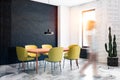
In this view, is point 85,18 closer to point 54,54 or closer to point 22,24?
point 22,24

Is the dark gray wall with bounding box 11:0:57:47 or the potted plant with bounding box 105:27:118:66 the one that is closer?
the potted plant with bounding box 105:27:118:66

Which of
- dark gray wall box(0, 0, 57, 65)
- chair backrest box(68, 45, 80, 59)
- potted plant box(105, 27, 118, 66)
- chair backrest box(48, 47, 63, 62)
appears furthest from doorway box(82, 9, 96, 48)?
chair backrest box(48, 47, 63, 62)

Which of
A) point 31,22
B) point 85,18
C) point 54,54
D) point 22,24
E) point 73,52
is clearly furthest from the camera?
point 85,18

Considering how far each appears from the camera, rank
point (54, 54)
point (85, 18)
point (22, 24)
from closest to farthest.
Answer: point (54, 54)
point (22, 24)
point (85, 18)

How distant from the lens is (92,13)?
771 centimetres

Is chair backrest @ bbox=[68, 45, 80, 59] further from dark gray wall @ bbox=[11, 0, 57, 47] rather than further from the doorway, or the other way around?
the doorway

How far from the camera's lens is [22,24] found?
6688mm

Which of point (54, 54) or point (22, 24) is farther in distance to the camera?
point (22, 24)

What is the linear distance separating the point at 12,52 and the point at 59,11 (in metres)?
3.32

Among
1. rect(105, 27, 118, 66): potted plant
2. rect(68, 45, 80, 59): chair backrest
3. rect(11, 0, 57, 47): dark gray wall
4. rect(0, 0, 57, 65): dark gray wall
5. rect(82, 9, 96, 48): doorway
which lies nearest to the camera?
rect(68, 45, 80, 59): chair backrest

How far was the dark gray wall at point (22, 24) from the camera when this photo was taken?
6.16 metres

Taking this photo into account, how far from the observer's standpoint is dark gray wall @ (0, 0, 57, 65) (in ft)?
20.2

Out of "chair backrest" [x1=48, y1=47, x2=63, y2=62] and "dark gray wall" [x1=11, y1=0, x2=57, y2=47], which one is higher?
"dark gray wall" [x1=11, y1=0, x2=57, y2=47]

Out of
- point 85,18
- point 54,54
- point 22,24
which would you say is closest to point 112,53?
point 54,54
